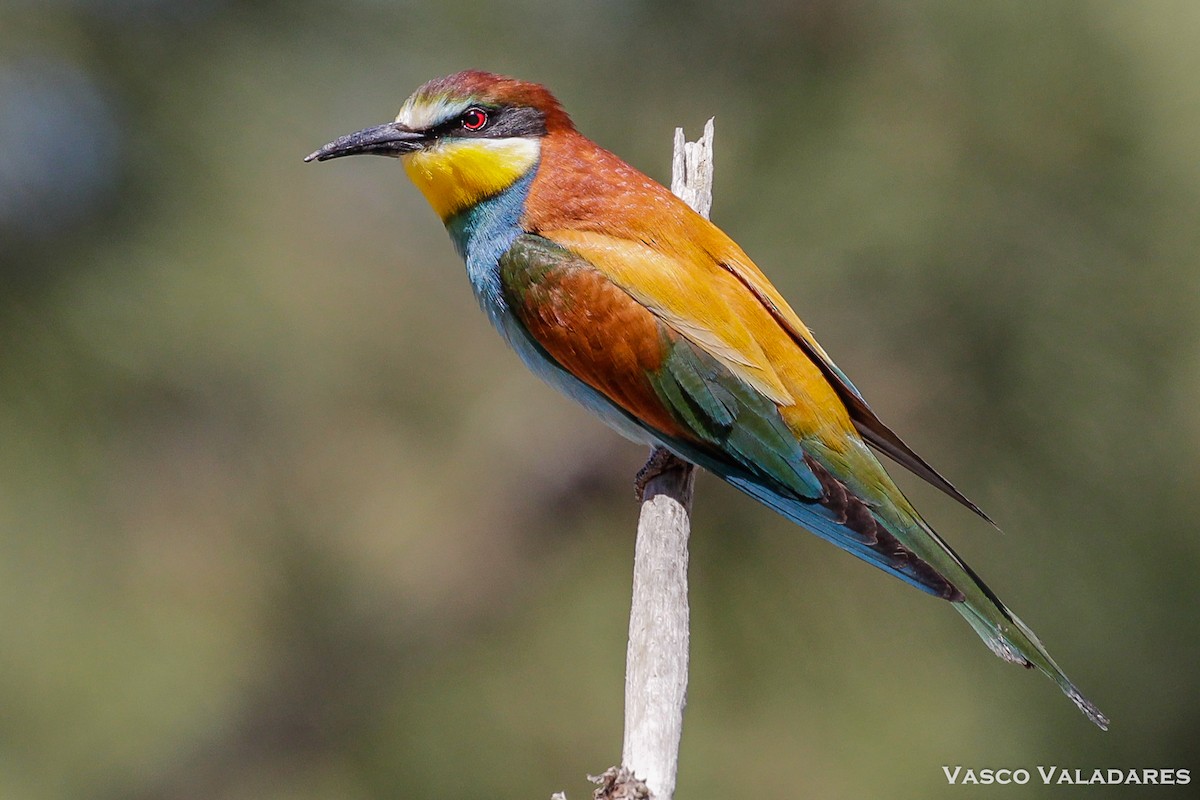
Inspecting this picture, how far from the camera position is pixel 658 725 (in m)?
1.49

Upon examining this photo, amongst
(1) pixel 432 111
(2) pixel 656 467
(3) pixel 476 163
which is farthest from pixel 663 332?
(1) pixel 432 111

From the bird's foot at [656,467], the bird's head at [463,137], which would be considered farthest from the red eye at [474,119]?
the bird's foot at [656,467]

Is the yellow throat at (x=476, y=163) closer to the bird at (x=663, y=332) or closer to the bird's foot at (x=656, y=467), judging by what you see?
the bird at (x=663, y=332)

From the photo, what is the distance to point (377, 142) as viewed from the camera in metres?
2.14

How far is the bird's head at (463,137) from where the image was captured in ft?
7.06

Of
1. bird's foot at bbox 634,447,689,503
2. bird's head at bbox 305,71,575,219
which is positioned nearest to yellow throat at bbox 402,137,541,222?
bird's head at bbox 305,71,575,219

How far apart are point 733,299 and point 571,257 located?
11.2 inches

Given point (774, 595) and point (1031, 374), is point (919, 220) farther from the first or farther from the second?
point (774, 595)

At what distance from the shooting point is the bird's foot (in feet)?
7.00

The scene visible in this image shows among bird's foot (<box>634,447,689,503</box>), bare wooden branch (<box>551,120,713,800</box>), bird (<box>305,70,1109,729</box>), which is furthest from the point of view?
bird's foot (<box>634,447,689,503</box>)

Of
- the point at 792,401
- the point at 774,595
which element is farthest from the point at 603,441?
the point at 792,401

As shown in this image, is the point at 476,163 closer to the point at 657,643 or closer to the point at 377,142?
the point at 377,142

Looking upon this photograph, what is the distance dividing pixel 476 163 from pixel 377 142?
0.59 feet

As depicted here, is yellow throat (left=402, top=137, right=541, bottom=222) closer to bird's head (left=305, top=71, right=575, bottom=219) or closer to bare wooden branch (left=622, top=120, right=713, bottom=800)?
bird's head (left=305, top=71, right=575, bottom=219)
